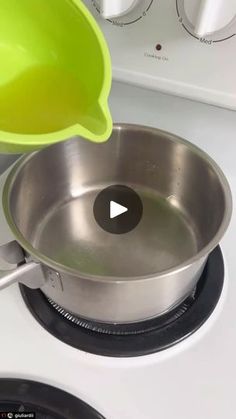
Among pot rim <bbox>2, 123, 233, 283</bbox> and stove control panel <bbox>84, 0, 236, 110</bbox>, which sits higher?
stove control panel <bbox>84, 0, 236, 110</bbox>

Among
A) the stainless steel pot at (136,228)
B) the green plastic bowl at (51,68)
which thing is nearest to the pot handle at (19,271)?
the stainless steel pot at (136,228)

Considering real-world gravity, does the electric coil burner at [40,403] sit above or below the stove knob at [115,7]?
below

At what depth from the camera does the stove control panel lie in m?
0.44

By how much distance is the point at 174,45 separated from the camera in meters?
0.47

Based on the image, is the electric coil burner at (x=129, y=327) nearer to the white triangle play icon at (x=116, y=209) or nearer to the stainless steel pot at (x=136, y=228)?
the stainless steel pot at (x=136, y=228)

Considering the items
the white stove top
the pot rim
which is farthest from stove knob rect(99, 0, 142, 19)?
the white stove top

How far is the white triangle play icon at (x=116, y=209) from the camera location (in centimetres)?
60

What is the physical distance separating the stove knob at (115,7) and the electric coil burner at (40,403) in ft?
1.12

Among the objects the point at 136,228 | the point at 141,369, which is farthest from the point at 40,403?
the point at 136,228

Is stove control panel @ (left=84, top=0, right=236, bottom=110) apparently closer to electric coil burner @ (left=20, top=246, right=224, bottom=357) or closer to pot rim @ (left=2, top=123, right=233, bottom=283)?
pot rim @ (left=2, top=123, right=233, bottom=283)

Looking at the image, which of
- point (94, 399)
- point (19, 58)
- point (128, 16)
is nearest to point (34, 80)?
point (19, 58)
